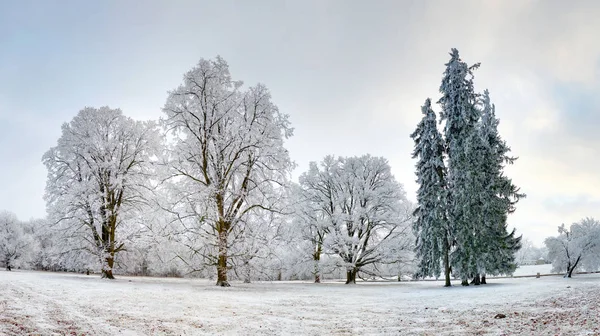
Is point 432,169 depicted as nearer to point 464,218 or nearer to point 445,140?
point 445,140

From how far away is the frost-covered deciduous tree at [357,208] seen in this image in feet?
115

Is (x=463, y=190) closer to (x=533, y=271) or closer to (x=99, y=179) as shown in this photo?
(x=99, y=179)

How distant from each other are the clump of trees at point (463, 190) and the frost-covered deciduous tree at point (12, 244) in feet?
215

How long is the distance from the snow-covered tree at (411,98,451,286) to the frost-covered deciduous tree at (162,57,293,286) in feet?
43.6

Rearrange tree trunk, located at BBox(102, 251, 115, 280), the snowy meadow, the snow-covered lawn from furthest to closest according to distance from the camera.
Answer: tree trunk, located at BBox(102, 251, 115, 280), the snowy meadow, the snow-covered lawn

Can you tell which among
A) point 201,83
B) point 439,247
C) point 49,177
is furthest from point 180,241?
point 439,247

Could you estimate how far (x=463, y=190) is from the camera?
28.1 m

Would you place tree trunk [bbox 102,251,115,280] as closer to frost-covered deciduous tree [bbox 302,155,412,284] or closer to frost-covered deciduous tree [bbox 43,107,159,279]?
frost-covered deciduous tree [bbox 43,107,159,279]

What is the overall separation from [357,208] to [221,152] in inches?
656

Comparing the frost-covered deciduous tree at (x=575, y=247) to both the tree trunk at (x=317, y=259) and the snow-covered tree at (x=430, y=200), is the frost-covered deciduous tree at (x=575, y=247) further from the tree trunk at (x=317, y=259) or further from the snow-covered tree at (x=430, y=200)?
the tree trunk at (x=317, y=259)

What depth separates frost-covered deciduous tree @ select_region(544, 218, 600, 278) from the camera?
125ft

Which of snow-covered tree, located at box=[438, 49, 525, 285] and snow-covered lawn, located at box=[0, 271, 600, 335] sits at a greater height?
snow-covered tree, located at box=[438, 49, 525, 285]

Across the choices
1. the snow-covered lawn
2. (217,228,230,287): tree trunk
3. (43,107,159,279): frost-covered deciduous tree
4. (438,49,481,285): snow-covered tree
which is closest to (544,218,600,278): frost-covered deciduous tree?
(438,49,481,285): snow-covered tree

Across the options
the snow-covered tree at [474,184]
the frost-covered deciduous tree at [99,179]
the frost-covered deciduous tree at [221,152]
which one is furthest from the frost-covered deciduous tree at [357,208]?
the frost-covered deciduous tree at [99,179]
